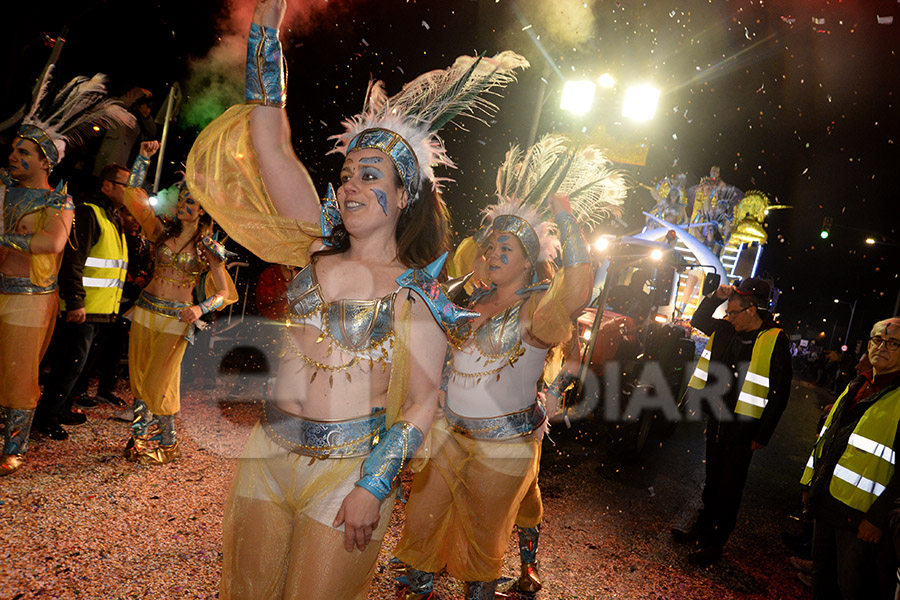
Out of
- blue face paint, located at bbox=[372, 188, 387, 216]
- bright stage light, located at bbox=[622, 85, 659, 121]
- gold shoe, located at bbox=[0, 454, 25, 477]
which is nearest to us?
blue face paint, located at bbox=[372, 188, 387, 216]

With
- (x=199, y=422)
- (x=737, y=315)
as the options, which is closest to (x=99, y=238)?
(x=199, y=422)

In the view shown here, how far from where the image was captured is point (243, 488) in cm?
185

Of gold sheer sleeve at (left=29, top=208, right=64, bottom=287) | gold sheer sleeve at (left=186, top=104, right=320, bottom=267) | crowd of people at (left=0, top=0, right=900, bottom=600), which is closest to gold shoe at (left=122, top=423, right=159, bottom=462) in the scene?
crowd of people at (left=0, top=0, right=900, bottom=600)

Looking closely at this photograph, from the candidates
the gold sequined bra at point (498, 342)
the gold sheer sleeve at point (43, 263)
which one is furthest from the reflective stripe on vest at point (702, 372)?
the gold sheer sleeve at point (43, 263)

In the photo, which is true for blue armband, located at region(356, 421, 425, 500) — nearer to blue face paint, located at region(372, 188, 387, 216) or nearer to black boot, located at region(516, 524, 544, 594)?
blue face paint, located at region(372, 188, 387, 216)

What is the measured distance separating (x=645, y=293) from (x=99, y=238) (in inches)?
285

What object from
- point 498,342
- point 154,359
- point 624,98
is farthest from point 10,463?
point 624,98

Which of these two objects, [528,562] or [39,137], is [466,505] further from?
[39,137]

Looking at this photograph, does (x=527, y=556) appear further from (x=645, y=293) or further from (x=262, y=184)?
(x=645, y=293)

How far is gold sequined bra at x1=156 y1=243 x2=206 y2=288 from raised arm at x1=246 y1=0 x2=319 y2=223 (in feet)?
10.4

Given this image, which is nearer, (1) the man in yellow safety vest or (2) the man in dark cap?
(2) the man in dark cap

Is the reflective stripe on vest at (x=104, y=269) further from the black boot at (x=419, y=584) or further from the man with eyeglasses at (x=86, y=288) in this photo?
the black boot at (x=419, y=584)

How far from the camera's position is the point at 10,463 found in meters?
4.03

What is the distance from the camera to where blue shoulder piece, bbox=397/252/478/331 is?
74.6 inches
